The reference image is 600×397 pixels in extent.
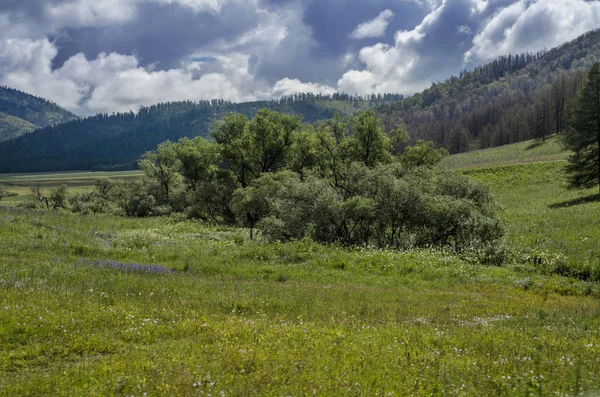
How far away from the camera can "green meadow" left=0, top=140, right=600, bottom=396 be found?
5723 mm

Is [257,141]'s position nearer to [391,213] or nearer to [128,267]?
[391,213]

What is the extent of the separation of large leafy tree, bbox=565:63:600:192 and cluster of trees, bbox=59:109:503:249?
52.7ft

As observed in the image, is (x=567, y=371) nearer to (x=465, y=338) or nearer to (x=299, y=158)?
(x=465, y=338)

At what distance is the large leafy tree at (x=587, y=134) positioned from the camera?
4097 cm

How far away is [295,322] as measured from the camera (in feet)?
31.9

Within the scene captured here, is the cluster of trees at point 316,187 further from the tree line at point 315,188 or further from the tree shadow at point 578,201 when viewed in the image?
the tree shadow at point 578,201

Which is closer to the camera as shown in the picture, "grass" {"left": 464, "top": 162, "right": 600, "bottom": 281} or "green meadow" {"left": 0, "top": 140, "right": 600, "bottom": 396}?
"green meadow" {"left": 0, "top": 140, "right": 600, "bottom": 396}

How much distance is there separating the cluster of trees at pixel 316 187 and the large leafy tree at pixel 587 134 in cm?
1607

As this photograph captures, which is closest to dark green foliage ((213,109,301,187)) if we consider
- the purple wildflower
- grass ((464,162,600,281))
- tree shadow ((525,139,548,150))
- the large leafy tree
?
grass ((464,162,600,281))

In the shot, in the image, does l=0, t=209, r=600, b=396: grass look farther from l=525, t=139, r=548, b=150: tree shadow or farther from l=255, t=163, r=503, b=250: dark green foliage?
l=525, t=139, r=548, b=150: tree shadow

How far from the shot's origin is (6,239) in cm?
1897

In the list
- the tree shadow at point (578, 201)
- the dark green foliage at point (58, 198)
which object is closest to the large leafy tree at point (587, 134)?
the tree shadow at point (578, 201)

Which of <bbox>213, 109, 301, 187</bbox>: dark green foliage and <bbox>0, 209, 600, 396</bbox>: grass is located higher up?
<bbox>213, 109, 301, 187</bbox>: dark green foliage

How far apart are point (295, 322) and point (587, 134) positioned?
47034mm
